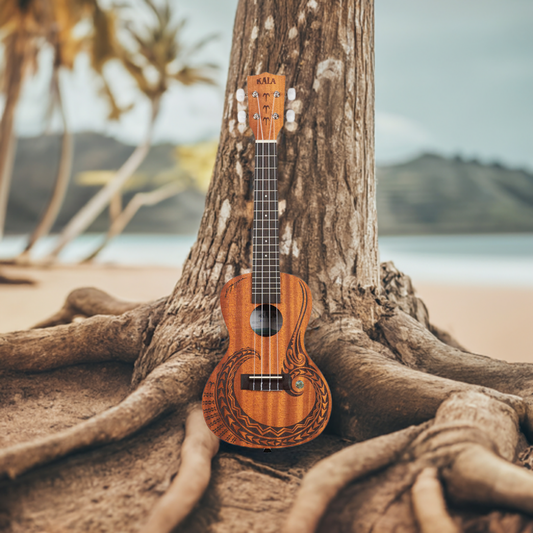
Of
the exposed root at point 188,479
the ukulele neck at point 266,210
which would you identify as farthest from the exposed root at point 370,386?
the exposed root at point 188,479

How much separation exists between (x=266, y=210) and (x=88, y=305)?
6.19ft

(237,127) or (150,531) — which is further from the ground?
(237,127)

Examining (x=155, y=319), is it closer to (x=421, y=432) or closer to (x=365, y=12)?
(x=421, y=432)

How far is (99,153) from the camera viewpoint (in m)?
33.6

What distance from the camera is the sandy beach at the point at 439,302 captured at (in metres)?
5.19

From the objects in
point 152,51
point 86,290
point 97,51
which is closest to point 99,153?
point 152,51

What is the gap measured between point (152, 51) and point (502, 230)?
63.6ft

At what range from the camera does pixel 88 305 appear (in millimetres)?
3307

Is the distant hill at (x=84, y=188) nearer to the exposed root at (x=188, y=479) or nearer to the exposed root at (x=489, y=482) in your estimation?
the exposed root at (x=188, y=479)

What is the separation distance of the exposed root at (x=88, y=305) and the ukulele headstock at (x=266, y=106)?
1.66 meters

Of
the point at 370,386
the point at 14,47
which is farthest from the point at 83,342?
the point at 14,47

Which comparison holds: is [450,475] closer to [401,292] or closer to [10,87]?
[401,292]

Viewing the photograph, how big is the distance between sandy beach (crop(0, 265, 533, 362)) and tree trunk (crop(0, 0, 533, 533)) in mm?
1935

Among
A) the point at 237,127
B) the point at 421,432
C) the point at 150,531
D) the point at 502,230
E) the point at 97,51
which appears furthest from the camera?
the point at 502,230
